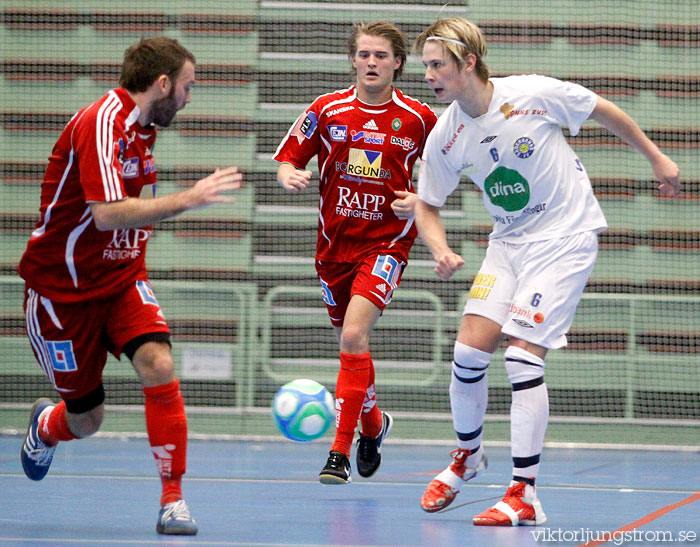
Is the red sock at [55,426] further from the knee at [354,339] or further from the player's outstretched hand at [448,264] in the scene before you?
the player's outstretched hand at [448,264]

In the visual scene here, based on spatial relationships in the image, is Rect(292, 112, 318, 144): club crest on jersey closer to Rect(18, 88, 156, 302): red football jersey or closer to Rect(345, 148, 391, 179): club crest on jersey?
Rect(345, 148, 391, 179): club crest on jersey

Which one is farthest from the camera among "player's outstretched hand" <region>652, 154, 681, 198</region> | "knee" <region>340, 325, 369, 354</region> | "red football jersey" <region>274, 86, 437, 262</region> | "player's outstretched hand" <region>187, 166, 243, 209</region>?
"red football jersey" <region>274, 86, 437, 262</region>

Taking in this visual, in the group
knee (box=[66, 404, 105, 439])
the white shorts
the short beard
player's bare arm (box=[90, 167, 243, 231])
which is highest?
the short beard

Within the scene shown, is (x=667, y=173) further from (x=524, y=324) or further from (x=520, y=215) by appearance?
(x=524, y=324)

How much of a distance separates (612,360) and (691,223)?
52.2 inches

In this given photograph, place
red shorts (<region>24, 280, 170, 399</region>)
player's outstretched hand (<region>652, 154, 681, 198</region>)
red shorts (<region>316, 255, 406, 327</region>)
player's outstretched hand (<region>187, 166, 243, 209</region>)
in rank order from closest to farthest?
player's outstretched hand (<region>187, 166, 243, 209</region>) → red shorts (<region>24, 280, 170, 399</region>) → player's outstretched hand (<region>652, 154, 681, 198</region>) → red shorts (<region>316, 255, 406, 327</region>)

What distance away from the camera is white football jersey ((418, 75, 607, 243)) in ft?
12.9

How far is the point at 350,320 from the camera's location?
463 cm

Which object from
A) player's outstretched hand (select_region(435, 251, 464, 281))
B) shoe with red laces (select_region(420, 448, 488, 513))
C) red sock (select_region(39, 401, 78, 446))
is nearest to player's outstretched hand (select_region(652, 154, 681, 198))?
player's outstretched hand (select_region(435, 251, 464, 281))

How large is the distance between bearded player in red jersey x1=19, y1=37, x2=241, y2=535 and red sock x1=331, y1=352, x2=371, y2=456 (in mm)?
1093

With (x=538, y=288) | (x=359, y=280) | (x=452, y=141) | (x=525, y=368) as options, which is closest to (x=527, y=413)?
(x=525, y=368)

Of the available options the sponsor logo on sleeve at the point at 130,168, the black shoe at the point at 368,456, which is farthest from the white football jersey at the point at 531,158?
the black shoe at the point at 368,456

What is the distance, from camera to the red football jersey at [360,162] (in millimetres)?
4867

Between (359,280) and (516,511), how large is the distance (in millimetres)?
1420
